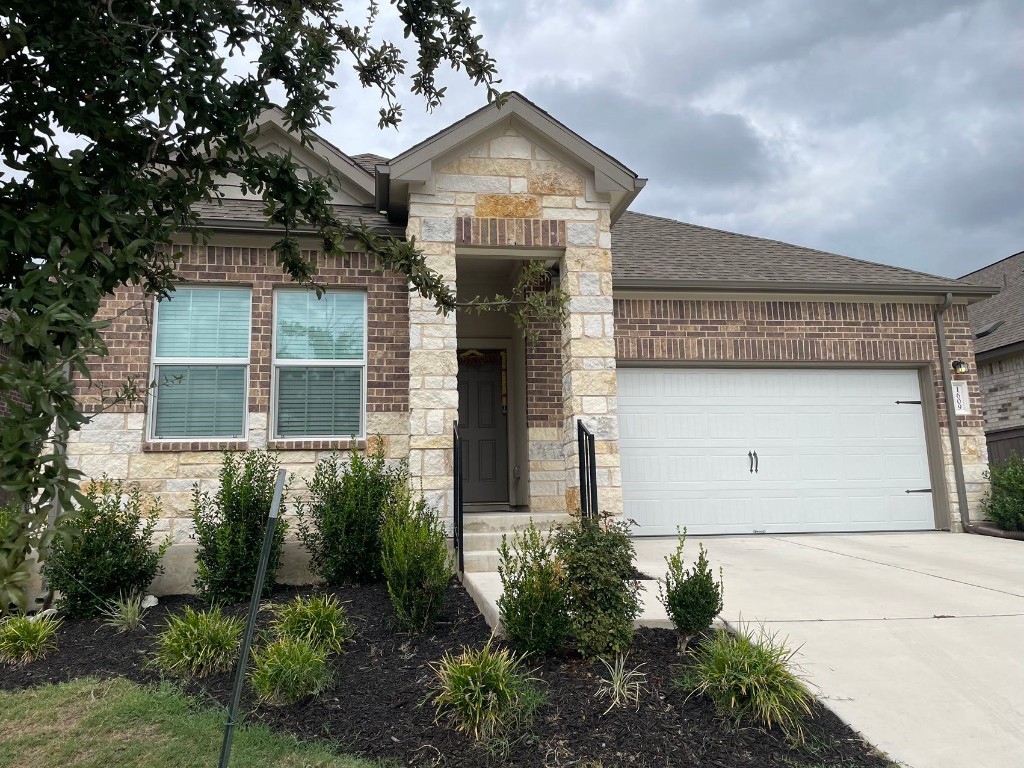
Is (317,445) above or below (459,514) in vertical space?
above

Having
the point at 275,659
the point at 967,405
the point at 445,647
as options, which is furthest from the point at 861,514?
the point at 275,659

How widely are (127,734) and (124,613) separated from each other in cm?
202

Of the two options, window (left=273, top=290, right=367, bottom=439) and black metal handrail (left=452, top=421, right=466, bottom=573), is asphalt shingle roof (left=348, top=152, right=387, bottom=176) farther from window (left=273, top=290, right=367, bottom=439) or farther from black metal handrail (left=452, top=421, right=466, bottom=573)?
→ black metal handrail (left=452, top=421, right=466, bottom=573)

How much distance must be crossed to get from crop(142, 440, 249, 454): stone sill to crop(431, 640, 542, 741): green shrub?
14.7 feet

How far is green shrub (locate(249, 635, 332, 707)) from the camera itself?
3.88 meters

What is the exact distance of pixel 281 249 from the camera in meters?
4.22

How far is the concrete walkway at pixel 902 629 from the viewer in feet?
11.2


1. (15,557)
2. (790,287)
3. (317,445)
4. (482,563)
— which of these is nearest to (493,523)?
(482,563)

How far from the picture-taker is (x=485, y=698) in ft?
11.4

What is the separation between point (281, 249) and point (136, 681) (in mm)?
2778

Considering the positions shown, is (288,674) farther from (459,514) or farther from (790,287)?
(790,287)

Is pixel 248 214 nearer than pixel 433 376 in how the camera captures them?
No

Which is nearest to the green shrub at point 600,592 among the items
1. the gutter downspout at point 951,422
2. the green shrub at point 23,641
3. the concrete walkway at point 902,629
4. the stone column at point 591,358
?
the concrete walkway at point 902,629

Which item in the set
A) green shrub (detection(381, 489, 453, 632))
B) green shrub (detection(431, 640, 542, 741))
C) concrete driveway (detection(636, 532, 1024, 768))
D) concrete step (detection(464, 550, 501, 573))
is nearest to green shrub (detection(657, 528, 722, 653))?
concrete driveway (detection(636, 532, 1024, 768))
